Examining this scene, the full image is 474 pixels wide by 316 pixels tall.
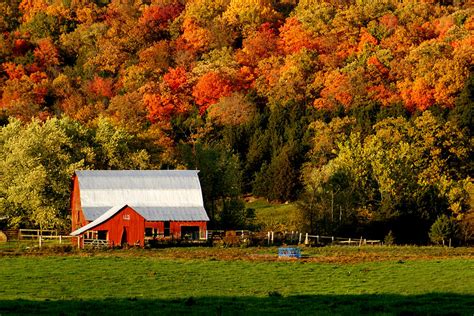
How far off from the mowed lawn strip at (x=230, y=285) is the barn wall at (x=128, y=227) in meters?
10.0

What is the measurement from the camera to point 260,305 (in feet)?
128

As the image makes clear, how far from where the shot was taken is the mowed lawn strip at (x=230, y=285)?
127ft

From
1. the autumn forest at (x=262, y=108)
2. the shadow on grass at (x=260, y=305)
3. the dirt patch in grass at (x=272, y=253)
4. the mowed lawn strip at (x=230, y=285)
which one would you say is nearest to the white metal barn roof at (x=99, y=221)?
the dirt patch in grass at (x=272, y=253)

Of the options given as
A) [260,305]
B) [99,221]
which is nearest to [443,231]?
[99,221]

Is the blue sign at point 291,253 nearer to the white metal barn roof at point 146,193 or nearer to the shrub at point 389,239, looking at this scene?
the white metal barn roof at point 146,193

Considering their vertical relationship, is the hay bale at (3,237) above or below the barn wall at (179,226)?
below

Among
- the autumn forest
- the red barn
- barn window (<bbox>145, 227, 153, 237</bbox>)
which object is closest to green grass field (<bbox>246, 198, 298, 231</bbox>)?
the autumn forest

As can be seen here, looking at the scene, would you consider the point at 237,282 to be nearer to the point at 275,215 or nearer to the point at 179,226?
the point at 179,226

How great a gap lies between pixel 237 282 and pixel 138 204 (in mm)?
33195

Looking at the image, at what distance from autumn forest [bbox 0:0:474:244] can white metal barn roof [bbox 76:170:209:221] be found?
548 cm

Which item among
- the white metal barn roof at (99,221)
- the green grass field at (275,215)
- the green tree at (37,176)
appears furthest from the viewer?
the green grass field at (275,215)

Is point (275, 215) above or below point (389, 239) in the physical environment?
above

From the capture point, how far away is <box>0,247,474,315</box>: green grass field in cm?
3813

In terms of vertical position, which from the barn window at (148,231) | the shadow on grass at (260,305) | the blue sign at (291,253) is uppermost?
the barn window at (148,231)
